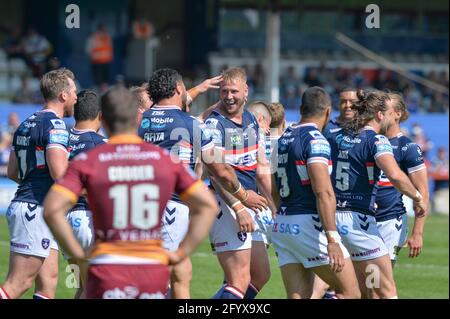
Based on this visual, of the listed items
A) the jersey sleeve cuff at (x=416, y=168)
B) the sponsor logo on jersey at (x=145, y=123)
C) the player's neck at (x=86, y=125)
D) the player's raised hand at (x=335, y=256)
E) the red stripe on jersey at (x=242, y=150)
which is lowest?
the player's raised hand at (x=335, y=256)

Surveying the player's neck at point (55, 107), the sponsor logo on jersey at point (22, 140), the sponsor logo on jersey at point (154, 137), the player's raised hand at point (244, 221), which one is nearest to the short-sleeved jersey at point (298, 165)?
the player's raised hand at point (244, 221)

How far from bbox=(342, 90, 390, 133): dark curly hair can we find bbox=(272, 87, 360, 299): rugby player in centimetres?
76

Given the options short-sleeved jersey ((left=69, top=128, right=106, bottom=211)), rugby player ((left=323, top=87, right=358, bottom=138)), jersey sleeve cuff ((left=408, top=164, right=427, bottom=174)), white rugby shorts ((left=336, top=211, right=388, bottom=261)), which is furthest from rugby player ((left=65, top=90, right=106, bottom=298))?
jersey sleeve cuff ((left=408, top=164, right=427, bottom=174))

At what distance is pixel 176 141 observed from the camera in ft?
33.9

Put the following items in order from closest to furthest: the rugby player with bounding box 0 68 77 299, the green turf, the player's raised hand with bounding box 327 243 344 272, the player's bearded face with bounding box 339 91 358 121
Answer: the player's raised hand with bounding box 327 243 344 272 < the rugby player with bounding box 0 68 77 299 < the player's bearded face with bounding box 339 91 358 121 < the green turf

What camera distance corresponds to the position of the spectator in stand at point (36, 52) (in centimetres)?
3127

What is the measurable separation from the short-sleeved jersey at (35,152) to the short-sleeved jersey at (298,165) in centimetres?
209

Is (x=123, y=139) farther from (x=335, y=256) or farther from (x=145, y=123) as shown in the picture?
(x=145, y=123)

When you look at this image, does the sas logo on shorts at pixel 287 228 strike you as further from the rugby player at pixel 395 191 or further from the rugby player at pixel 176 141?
the rugby player at pixel 395 191

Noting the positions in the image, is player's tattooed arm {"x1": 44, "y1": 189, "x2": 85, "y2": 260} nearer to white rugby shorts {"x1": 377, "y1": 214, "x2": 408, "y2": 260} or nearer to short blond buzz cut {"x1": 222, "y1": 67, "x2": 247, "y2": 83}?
short blond buzz cut {"x1": 222, "y1": 67, "x2": 247, "y2": 83}

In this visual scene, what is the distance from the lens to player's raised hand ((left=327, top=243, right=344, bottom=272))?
951cm

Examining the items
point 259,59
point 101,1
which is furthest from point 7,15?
point 259,59

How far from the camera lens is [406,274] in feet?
55.9

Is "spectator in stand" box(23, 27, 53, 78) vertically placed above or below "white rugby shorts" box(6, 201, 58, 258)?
above
